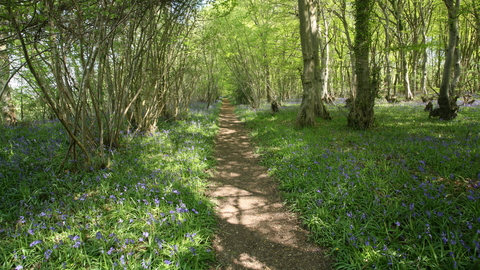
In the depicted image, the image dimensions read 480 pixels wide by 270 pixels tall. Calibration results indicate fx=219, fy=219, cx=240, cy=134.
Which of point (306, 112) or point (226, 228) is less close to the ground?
point (306, 112)

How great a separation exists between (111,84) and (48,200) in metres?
3.27

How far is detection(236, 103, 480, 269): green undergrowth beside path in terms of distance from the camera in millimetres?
2457

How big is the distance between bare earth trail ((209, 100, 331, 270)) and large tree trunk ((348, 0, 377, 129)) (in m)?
4.32

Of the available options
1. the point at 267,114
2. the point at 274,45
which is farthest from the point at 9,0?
the point at 274,45

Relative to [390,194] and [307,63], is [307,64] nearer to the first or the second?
[307,63]

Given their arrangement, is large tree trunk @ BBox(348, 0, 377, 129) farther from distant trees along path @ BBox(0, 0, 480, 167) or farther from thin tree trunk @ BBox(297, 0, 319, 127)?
thin tree trunk @ BBox(297, 0, 319, 127)

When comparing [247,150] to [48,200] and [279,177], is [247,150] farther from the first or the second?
[48,200]

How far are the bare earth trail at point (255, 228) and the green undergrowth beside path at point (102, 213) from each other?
26 cm

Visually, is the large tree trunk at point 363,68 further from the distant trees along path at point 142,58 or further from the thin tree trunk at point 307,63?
→ the thin tree trunk at point 307,63

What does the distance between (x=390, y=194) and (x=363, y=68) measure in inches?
200

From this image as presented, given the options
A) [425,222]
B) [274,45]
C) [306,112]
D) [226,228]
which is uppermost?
[274,45]

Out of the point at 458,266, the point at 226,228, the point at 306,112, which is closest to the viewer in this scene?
the point at 458,266

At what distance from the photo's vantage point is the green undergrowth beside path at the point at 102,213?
243 centimetres

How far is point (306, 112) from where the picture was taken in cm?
863
